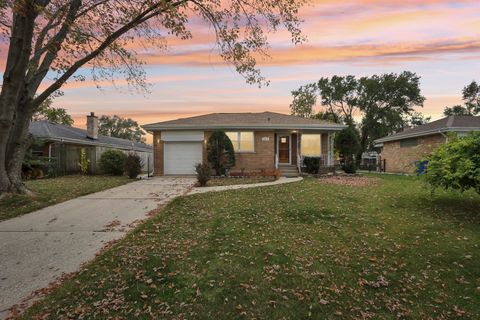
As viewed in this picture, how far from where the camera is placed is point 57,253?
16.8 ft

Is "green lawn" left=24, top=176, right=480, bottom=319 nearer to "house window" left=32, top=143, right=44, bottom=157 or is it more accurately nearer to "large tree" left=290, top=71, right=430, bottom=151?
"house window" left=32, top=143, right=44, bottom=157

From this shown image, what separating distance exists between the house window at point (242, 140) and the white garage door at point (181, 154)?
7.00ft

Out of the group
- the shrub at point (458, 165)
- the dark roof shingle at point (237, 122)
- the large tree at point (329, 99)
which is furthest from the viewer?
the large tree at point (329, 99)

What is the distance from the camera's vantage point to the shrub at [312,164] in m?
18.0

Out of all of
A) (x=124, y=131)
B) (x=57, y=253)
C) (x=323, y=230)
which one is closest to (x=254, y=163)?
(x=323, y=230)

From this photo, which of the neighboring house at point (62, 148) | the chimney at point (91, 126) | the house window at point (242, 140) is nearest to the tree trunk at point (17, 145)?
the neighboring house at point (62, 148)

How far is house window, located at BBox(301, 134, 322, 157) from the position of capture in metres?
19.7

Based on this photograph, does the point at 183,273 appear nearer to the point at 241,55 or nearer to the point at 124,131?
the point at 241,55

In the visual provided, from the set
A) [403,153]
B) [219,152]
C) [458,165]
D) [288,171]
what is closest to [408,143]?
[403,153]

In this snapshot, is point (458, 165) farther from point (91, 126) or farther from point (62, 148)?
point (91, 126)

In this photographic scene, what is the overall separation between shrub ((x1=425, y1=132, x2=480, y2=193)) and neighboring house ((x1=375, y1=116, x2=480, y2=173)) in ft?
Answer: 33.2

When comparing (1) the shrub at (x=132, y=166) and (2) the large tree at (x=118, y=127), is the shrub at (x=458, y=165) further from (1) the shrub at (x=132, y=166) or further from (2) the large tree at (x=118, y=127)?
(2) the large tree at (x=118, y=127)

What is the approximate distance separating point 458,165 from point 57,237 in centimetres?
932

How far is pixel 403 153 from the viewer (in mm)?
24547
